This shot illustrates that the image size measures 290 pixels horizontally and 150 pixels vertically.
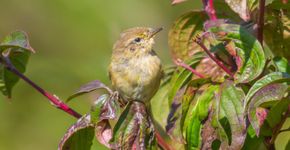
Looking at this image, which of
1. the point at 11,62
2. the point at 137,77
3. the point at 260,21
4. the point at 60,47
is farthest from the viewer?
the point at 60,47

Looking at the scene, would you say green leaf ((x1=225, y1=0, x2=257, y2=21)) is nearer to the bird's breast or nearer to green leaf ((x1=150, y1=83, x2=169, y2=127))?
green leaf ((x1=150, y1=83, x2=169, y2=127))

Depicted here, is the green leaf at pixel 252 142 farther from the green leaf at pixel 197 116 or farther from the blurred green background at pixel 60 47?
the blurred green background at pixel 60 47

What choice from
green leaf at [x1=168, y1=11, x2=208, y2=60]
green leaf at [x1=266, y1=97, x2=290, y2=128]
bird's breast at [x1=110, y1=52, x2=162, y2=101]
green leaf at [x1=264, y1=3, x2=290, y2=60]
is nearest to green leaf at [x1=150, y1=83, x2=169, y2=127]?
green leaf at [x1=168, y1=11, x2=208, y2=60]

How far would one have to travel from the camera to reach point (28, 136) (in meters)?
5.04

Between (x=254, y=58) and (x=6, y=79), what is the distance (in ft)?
3.12

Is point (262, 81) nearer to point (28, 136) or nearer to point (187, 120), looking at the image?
point (187, 120)

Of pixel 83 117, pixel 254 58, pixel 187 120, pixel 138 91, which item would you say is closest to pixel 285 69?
pixel 254 58

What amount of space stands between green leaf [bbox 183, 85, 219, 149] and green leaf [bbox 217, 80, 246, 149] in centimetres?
13

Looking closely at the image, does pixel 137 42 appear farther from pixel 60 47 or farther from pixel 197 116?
pixel 60 47

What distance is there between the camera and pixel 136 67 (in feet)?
12.5

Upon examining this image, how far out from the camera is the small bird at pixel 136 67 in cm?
362

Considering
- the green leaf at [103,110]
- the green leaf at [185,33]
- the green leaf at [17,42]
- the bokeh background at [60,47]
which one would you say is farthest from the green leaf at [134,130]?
the bokeh background at [60,47]

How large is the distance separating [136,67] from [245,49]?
65.2 inches

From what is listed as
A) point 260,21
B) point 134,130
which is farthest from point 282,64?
point 134,130
